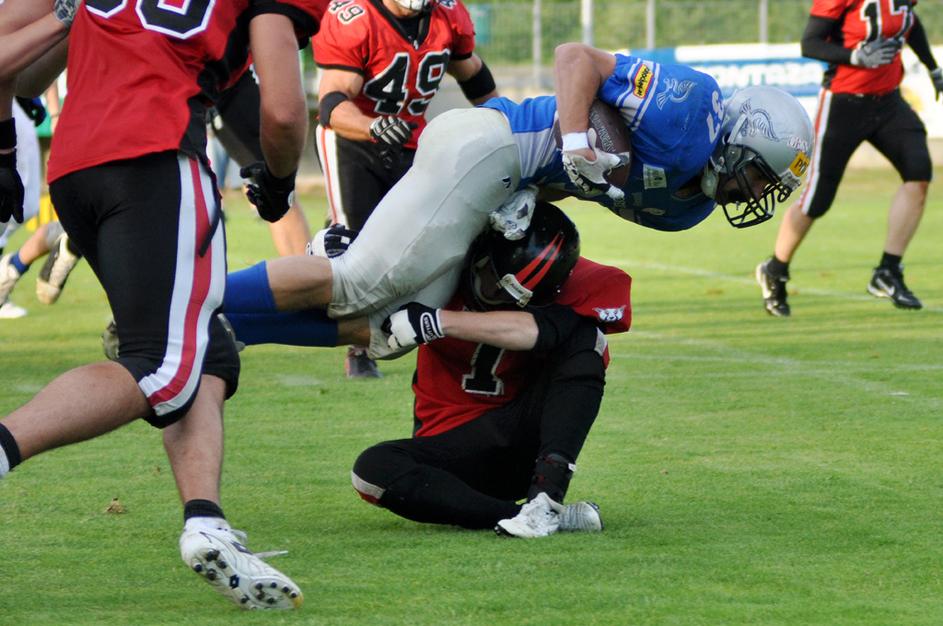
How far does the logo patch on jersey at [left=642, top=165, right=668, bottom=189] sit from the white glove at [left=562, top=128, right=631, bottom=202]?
65 mm

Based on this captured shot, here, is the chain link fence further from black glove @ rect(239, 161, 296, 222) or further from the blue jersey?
black glove @ rect(239, 161, 296, 222)

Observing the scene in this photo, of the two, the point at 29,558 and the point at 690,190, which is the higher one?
the point at 690,190

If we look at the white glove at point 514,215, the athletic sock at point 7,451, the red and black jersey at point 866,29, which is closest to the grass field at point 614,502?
the athletic sock at point 7,451

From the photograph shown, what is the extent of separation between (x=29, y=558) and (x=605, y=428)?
7.85ft

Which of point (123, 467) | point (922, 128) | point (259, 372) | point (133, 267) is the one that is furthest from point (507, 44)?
point (133, 267)

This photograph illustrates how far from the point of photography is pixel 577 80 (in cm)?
438

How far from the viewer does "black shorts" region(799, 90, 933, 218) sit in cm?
858

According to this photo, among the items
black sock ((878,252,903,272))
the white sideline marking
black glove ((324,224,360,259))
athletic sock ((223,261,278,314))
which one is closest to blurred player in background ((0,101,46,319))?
black glove ((324,224,360,259))

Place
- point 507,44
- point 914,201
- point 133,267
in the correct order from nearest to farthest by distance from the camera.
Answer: point 133,267
point 914,201
point 507,44

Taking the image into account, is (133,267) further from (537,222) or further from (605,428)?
(605,428)

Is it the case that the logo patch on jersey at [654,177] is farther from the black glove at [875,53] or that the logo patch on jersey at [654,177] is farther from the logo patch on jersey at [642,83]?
the black glove at [875,53]

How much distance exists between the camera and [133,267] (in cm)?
323

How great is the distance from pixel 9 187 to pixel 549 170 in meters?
1.56

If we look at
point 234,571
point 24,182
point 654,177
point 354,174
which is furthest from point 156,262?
point 24,182
